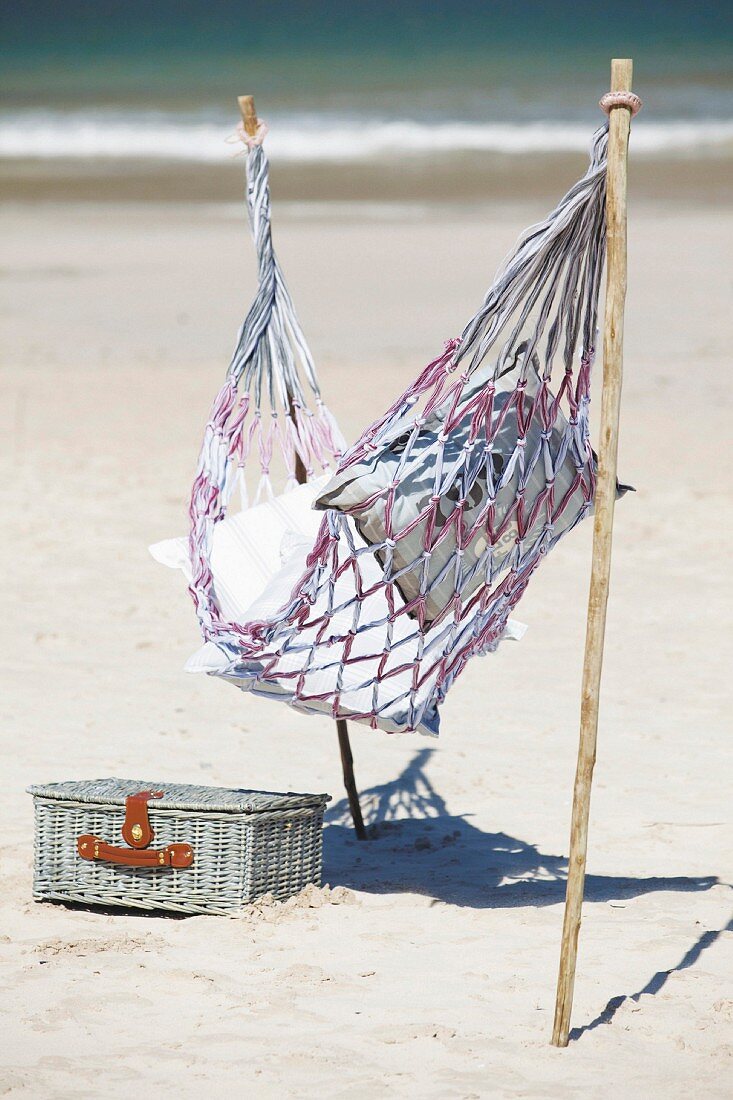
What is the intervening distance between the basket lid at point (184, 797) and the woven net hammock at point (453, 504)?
0.70 feet

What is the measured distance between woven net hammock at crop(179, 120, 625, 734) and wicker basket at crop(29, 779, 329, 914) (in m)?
0.26

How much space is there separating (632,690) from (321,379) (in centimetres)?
431

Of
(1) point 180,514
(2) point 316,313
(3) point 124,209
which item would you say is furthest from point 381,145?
(1) point 180,514

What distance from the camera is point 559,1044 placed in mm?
2400

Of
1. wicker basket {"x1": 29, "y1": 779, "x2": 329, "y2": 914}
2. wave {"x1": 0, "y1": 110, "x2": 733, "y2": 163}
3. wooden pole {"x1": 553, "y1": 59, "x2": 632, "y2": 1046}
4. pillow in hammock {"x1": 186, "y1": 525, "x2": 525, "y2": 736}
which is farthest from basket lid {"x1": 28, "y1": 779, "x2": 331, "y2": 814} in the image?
wave {"x1": 0, "y1": 110, "x2": 733, "y2": 163}

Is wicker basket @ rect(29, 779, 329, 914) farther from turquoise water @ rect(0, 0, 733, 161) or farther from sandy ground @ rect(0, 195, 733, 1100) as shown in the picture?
turquoise water @ rect(0, 0, 733, 161)

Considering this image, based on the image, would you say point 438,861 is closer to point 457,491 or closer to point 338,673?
point 338,673

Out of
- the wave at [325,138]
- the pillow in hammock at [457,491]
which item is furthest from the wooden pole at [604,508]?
the wave at [325,138]

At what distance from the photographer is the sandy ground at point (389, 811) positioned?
2389mm

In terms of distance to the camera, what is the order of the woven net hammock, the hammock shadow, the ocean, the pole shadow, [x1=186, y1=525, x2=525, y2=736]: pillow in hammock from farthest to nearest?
the ocean, the hammock shadow, [x1=186, y1=525, x2=525, y2=736]: pillow in hammock, the woven net hammock, the pole shadow

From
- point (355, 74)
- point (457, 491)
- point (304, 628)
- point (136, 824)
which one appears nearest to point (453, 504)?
point (457, 491)

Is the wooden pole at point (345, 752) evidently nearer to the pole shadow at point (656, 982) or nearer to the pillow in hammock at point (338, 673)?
the pillow in hammock at point (338, 673)

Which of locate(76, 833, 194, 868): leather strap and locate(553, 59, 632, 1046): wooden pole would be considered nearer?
locate(553, 59, 632, 1046): wooden pole

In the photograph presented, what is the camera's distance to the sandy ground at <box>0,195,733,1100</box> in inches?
94.0
